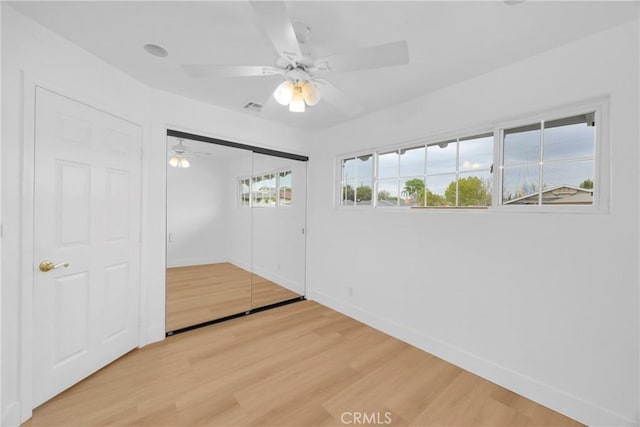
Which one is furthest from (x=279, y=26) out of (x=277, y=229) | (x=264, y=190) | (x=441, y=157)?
(x=277, y=229)

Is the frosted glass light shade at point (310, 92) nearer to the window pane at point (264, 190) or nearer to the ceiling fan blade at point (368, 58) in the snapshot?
the ceiling fan blade at point (368, 58)

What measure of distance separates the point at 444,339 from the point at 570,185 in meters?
1.59

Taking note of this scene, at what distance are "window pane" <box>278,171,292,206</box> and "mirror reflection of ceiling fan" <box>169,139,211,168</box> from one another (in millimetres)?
1219

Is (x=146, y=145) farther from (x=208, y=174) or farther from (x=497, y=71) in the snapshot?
(x=497, y=71)

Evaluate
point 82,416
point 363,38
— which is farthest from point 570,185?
point 82,416

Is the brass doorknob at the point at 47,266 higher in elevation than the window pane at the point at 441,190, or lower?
lower

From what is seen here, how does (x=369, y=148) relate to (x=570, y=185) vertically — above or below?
above

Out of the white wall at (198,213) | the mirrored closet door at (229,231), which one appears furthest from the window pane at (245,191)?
the white wall at (198,213)

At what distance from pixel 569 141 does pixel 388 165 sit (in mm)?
1538

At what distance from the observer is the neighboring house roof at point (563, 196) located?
1783mm

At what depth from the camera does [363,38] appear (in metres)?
1.75

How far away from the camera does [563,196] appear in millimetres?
1872

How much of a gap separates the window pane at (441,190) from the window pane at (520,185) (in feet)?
1.34

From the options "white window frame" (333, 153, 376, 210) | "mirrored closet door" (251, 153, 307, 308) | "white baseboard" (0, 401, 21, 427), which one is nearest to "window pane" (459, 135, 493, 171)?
"white window frame" (333, 153, 376, 210)
